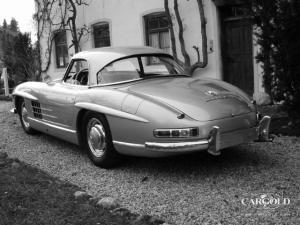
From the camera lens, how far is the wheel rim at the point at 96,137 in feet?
16.9

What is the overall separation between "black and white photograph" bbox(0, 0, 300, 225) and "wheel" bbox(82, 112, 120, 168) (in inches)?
0.5

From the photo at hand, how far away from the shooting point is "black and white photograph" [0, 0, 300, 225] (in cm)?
388

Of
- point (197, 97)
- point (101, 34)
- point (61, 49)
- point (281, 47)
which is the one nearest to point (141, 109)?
point (197, 97)

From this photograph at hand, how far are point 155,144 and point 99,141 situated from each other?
99 cm

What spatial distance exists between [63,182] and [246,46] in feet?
24.2

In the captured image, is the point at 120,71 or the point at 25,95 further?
the point at 25,95

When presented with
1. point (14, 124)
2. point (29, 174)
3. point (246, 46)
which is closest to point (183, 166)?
point (29, 174)

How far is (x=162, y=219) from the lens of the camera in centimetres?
364

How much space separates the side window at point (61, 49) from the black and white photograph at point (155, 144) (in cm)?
930

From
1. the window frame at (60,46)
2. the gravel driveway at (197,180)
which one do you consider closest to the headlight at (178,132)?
the gravel driveway at (197,180)

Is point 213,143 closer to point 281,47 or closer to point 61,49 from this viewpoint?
point 281,47

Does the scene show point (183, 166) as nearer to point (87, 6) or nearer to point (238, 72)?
point (238, 72)

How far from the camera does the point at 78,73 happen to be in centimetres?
608

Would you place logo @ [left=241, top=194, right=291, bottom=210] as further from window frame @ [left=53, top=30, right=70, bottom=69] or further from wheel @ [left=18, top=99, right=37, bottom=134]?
window frame @ [left=53, top=30, right=70, bottom=69]
